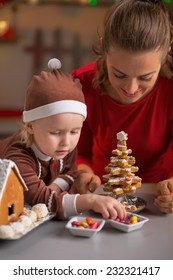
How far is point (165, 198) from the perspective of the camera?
1265 mm

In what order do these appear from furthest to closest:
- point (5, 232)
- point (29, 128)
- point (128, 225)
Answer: point (29, 128) → point (128, 225) → point (5, 232)

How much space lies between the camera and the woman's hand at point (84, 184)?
135 cm

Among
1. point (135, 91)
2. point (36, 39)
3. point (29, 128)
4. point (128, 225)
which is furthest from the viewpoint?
point (36, 39)

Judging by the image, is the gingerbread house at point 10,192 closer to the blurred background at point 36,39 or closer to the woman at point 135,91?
the woman at point 135,91

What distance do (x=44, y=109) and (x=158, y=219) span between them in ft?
1.33

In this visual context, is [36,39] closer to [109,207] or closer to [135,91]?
[135,91]

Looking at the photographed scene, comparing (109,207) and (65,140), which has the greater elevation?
(65,140)

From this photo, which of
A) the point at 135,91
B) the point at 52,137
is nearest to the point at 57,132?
the point at 52,137

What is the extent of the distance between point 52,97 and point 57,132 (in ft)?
0.29

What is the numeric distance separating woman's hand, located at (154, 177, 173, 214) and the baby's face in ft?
0.92

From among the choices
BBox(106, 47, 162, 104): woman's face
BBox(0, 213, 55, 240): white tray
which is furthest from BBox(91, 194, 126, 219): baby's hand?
BBox(106, 47, 162, 104): woman's face

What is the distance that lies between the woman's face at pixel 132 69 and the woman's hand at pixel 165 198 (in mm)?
274

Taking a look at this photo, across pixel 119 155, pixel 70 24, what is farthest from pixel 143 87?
pixel 70 24
